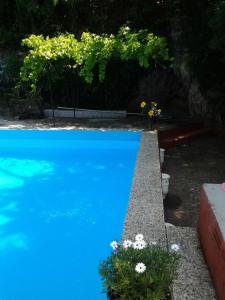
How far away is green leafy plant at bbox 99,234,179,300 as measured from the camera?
2.96m

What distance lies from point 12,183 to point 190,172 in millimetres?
4195

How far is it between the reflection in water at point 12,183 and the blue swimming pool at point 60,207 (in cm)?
2

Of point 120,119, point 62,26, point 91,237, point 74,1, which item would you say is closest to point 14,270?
point 91,237

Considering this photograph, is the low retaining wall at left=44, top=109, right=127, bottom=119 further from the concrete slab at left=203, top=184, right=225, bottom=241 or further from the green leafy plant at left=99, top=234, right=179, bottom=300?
the green leafy plant at left=99, top=234, right=179, bottom=300

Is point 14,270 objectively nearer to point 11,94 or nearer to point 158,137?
point 158,137

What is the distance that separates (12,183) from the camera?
8.01 metres

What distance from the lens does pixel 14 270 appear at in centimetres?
492

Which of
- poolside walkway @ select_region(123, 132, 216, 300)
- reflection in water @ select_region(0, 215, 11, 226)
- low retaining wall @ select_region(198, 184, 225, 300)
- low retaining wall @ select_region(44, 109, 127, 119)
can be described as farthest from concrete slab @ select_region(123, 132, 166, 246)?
low retaining wall @ select_region(44, 109, 127, 119)

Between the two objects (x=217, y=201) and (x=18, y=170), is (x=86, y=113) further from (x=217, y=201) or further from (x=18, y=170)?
(x=217, y=201)

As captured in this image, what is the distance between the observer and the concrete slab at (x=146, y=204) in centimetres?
462

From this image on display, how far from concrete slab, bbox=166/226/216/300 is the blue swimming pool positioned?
1023 millimetres

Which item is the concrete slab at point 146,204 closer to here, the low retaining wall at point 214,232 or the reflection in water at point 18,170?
the low retaining wall at point 214,232

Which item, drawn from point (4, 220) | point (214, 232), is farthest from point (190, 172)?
point (214, 232)

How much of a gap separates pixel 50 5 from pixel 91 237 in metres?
12.4
